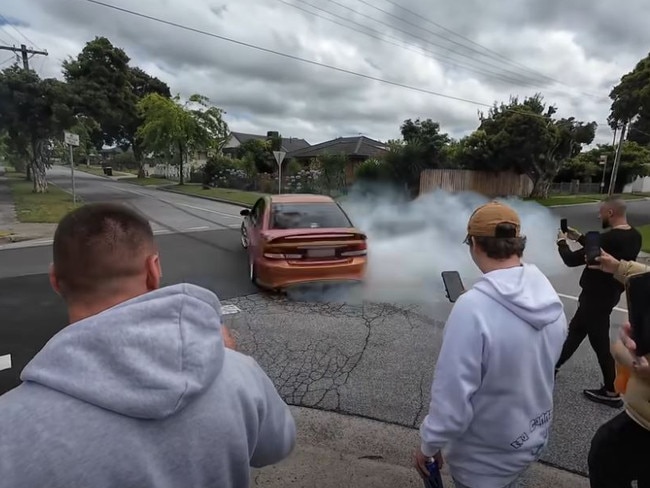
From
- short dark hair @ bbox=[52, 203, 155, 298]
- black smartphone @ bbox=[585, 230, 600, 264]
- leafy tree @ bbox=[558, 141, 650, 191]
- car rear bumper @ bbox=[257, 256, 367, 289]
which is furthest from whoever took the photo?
leafy tree @ bbox=[558, 141, 650, 191]

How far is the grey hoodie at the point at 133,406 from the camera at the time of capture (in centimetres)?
80

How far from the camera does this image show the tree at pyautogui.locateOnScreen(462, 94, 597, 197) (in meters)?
24.1

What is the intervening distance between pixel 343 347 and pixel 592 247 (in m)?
2.42

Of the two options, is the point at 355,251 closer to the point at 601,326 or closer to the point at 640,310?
the point at 601,326

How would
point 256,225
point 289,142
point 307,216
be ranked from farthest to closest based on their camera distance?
point 289,142
point 256,225
point 307,216

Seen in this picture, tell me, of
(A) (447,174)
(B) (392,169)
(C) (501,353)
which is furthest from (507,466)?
(A) (447,174)

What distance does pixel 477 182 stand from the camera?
25250 mm

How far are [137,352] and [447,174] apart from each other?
2352 cm

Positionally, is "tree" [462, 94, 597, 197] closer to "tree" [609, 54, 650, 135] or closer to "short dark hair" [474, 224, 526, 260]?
"tree" [609, 54, 650, 135]

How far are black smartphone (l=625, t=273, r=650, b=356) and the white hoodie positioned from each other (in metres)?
0.32

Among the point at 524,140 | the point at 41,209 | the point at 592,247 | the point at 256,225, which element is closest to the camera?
the point at 592,247

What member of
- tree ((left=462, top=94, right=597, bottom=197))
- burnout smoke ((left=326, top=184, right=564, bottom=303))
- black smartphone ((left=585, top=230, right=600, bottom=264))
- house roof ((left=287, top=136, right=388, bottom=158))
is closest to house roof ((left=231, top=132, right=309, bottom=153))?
house roof ((left=287, top=136, right=388, bottom=158))

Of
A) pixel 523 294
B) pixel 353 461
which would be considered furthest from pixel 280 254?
pixel 523 294

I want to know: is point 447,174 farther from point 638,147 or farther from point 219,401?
point 638,147
